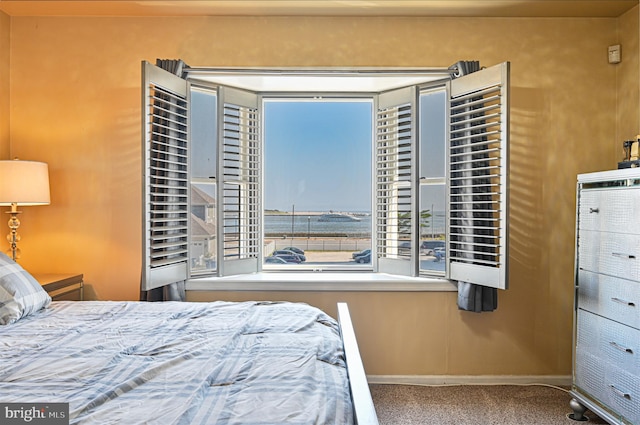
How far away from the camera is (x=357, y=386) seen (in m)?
1.29

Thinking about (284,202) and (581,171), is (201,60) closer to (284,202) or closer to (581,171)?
(284,202)

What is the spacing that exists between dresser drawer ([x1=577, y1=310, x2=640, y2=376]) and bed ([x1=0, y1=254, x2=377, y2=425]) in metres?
1.58

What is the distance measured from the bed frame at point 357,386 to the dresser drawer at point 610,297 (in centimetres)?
159

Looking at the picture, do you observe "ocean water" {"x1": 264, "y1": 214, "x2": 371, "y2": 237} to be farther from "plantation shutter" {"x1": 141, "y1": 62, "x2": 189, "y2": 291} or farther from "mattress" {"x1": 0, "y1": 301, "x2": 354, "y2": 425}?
"mattress" {"x1": 0, "y1": 301, "x2": 354, "y2": 425}

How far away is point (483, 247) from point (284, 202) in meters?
1.65

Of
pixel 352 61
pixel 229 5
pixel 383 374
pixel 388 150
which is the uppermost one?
pixel 229 5

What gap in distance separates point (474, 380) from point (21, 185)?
343 centimetres

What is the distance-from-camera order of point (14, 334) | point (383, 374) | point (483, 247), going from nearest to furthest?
point (14, 334)
point (483, 247)
point (383, 374)

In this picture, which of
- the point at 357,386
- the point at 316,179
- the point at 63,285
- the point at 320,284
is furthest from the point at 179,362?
the point at 316,179

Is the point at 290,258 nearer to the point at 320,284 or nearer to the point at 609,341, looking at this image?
the point at 320,284

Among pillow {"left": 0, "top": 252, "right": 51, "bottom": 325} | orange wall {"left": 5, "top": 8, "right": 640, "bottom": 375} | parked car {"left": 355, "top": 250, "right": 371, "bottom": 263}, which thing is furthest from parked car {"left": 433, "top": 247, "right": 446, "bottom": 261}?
pillow {"left": 0, "top": 252, "right": 51, "bottom": 325}

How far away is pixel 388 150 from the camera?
375 cm

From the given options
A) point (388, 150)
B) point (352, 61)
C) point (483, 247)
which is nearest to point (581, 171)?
point (483, 247)

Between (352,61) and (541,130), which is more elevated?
(352,61)
